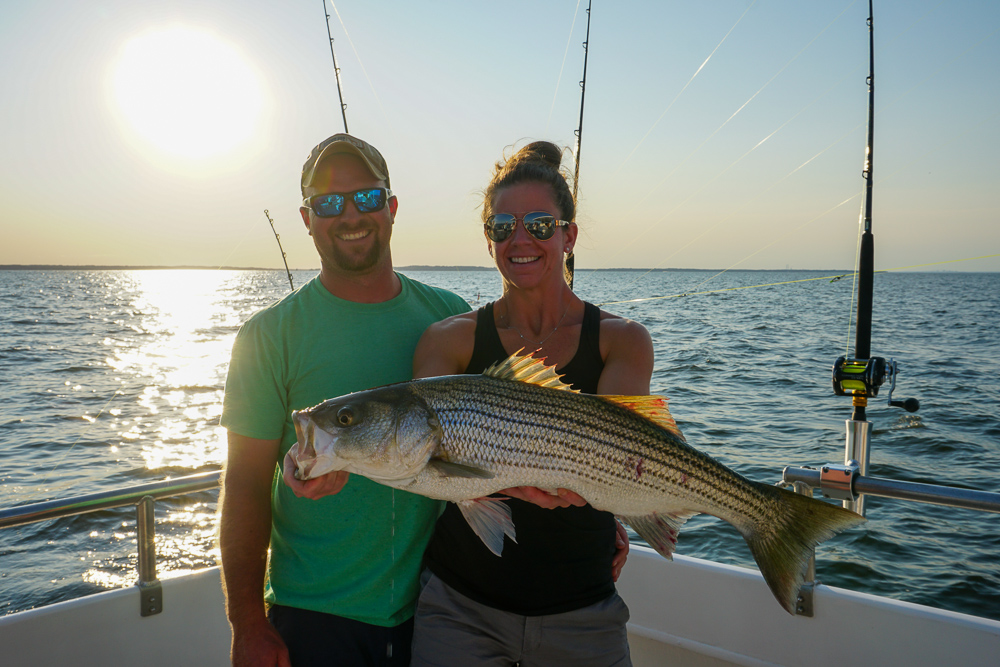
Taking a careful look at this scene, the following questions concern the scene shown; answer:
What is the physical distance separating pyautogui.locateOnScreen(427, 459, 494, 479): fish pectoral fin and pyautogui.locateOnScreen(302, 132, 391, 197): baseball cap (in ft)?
5.04

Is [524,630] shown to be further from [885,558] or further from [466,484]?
[885,558]

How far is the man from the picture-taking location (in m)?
2.84

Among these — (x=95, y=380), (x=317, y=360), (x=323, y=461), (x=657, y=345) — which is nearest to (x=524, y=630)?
(x=323, y=461)

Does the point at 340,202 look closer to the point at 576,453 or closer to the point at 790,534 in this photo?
the point at 576,453

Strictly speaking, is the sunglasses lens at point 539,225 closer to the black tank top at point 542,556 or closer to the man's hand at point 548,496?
the black tank top at point 542,556

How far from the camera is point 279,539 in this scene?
3023 mm

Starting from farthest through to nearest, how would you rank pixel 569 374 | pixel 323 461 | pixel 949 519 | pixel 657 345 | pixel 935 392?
pixel 657 345 → pixel 935 392 → pixel 949 519 → pixel 569 374 → pixel 323 461

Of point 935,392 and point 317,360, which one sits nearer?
point 317,360

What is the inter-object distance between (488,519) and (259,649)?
110cm

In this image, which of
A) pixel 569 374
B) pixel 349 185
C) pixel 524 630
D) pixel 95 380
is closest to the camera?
pixel 524 630

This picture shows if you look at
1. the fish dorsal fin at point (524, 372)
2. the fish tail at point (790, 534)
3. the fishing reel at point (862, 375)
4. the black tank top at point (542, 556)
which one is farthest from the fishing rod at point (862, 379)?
the fish dorsal fin at point (524, 372)

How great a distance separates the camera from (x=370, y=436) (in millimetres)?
2479

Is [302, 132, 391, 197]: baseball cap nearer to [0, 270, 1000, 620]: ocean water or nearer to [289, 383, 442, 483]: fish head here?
[289, 383, 442, 483]: fish head

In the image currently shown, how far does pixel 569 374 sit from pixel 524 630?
41.2 inches
